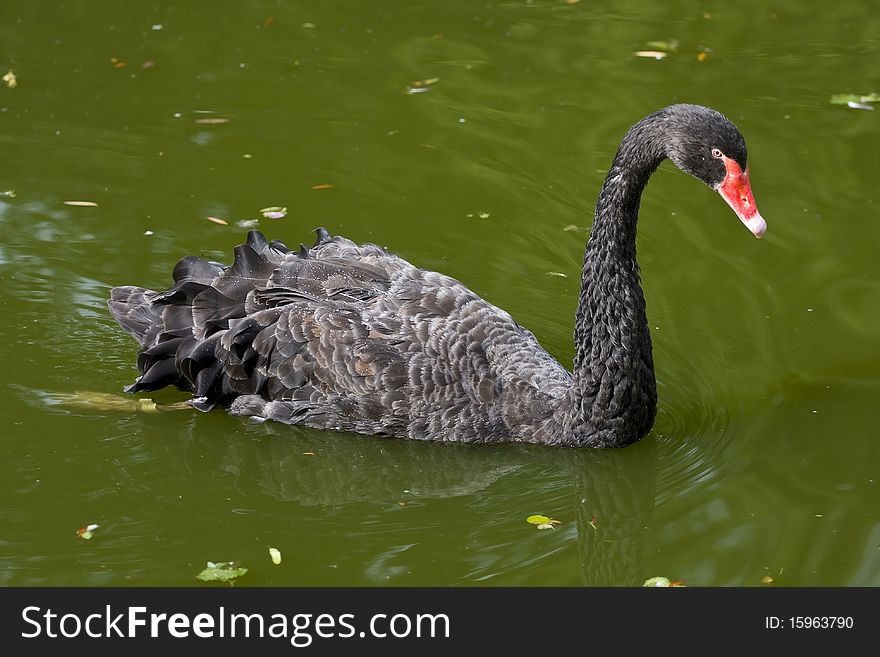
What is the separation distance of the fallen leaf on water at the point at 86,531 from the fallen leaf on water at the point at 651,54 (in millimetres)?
7302

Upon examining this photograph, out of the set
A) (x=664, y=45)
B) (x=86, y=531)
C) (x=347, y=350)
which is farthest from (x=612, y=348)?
(x=664, y=45)

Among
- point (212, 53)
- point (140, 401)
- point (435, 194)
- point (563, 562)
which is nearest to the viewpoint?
point (563, 562)

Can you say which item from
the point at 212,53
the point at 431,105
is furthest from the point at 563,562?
the point at 212,53

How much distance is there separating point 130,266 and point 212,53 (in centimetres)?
378

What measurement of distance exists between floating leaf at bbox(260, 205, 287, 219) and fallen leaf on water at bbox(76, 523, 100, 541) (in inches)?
138

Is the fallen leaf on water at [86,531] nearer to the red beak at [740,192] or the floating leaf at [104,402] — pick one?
the floating leaf at [104,402]

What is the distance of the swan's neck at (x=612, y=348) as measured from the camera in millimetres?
6707

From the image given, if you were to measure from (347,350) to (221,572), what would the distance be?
1565 millimetres

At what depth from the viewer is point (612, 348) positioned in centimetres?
679

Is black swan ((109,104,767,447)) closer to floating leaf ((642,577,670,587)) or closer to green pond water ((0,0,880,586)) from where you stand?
green pond water ((0,0,880,586))

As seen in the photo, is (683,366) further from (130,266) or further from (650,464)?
(130,266)

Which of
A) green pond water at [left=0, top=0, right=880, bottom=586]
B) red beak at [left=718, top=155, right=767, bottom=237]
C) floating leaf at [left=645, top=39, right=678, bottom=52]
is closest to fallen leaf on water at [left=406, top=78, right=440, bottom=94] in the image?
green pond water at [left=0, top=0, right=880, bottom=586]

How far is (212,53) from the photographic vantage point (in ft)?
38.6

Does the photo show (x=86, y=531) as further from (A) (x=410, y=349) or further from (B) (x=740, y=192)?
(B) (x=740, y=192)
